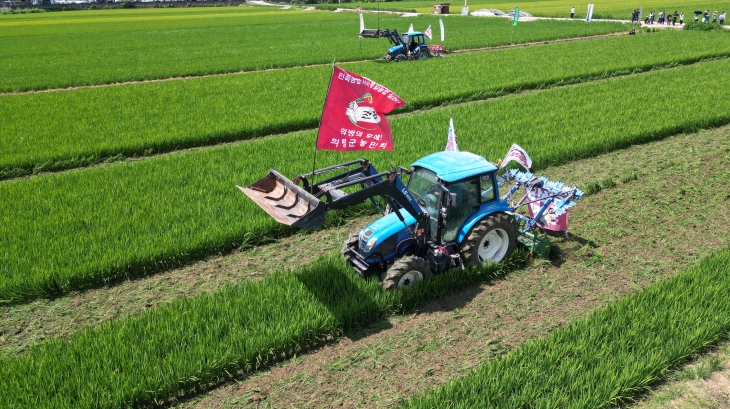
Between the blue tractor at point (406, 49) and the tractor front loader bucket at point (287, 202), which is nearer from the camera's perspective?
the tractor front loader bucket at point (287, 202)

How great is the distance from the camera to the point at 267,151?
1368 centimetres

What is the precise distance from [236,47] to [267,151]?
25.7m

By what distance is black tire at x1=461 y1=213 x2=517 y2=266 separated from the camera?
7.68 meters

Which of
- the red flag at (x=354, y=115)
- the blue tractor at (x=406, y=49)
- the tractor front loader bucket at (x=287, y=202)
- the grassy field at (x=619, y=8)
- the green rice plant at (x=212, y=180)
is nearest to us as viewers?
the tractor front loader bucket at (x=287, y=202)

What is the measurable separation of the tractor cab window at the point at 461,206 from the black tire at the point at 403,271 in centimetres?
66

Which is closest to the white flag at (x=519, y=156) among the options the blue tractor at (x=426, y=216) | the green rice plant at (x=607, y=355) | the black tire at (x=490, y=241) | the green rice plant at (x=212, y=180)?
the blue tractor at (x=426, y=216)

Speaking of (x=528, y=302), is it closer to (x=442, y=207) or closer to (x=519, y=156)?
(x=442, y=207)

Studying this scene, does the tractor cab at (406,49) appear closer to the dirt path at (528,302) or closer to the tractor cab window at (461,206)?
the dirt path at (528,302)

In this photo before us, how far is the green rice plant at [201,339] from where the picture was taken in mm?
5688

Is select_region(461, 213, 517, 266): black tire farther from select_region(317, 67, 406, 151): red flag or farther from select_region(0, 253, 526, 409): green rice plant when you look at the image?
select_region(317, 67, 406, 151): red flag

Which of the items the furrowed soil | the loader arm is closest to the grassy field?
the furrowed soil

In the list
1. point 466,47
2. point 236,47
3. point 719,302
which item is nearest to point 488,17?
point 466,47

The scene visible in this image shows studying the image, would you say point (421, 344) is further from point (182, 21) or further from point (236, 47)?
point (182, 21)

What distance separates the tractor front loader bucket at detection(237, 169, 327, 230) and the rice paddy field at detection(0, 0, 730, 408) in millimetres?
1192
